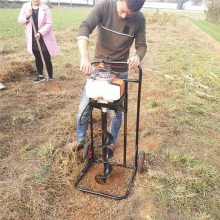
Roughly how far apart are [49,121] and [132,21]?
238 centimetres

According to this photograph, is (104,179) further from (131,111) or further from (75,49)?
(75,49)

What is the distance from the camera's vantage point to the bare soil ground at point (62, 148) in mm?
2957

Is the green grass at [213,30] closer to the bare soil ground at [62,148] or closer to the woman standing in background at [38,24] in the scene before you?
the bare soil ground at [62,148]

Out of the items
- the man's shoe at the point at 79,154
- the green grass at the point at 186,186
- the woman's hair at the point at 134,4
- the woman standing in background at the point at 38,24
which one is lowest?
the green grass at the point at 186,186

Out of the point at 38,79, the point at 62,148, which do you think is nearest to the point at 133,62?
the point at 62,148

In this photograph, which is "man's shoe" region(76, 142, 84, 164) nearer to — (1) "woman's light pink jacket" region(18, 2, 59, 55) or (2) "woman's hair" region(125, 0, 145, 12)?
(2) "woman's hair" region(125, 0, 145, 12)

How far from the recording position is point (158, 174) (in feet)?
11.2

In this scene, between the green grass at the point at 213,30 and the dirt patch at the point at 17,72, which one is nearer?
the dirt patch at the point at 17,72

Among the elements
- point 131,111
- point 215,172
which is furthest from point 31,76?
point 215,172

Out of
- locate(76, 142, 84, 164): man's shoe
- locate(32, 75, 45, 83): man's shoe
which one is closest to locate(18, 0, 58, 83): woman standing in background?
locate(32, 75, 45, 83): man's shoe

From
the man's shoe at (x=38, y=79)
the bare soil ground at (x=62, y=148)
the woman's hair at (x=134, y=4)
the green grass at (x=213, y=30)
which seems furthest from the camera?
the green grass at (x=213, y=30)

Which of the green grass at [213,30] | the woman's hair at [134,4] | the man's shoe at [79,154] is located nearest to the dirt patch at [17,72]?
the man's shoe at [79,154]

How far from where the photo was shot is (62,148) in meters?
3.89

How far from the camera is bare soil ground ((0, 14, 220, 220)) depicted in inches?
116
